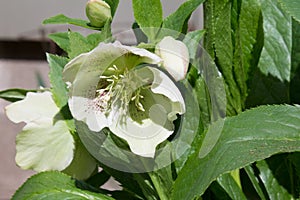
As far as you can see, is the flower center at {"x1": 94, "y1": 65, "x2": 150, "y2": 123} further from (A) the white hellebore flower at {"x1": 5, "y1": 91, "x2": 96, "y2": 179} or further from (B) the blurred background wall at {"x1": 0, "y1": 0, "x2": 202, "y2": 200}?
(B) the blurred background wall at {"x1": 0, "y1": 0, "x2": 202, "y2": 200}

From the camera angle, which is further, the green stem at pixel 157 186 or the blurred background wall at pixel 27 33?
the blurred background wall at pixel 27 33

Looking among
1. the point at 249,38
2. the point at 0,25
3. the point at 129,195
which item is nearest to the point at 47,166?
the point at 129,195

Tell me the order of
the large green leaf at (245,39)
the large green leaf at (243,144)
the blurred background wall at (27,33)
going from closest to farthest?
1. the large green leaf at (243,144)
2. the large green leaf at (245,39)
3. the blurred background wall at (27,33)

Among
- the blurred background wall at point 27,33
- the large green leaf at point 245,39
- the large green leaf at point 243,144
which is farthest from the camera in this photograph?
the blurred background wall at point 27,33

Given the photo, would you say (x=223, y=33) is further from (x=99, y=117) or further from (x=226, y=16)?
(x=99, y=117)

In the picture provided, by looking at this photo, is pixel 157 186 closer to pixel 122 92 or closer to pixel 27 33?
pixel 122 92

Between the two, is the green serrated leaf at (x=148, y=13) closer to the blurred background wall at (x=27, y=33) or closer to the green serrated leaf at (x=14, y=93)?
the green serrated leaf at (x=14, y=93)

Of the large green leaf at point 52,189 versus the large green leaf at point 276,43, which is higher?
the large green leaf at point 276,43

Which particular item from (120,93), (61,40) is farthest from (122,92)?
(61,40)

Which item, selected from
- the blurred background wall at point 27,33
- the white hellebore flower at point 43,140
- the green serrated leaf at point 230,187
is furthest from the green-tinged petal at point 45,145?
the blurred background wall at point 27,33

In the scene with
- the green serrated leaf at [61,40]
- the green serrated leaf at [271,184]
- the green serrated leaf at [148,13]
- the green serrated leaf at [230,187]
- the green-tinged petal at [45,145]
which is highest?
the green serrated leaf at [148,13]
